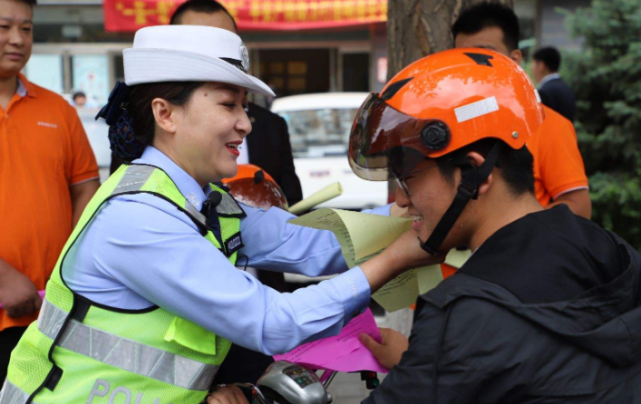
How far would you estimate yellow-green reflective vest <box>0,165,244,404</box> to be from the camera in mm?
1862

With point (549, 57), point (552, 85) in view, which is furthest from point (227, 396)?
point (549, 57)

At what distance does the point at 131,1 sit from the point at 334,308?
13.1 meters

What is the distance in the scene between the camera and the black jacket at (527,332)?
156 centimetres

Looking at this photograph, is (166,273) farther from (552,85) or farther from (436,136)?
(552,85)

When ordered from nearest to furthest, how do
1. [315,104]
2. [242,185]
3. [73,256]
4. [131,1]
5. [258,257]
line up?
[73,256] → [258,257] → [242,185] → [315,104] → [131,1]

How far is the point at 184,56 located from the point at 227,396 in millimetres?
923

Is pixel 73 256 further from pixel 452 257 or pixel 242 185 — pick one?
pixel 452 257

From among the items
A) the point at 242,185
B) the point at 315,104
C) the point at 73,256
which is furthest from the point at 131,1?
the point at 73,256

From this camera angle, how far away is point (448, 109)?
5.87ft

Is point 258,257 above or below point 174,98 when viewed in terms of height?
below

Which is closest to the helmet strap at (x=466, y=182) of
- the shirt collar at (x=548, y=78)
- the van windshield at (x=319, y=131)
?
the shirt collar at (x=548, y=78)

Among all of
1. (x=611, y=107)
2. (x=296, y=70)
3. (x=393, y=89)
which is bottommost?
(x=611, y=107)

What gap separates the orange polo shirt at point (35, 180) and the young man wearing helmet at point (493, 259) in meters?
1.80

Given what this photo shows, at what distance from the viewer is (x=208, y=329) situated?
1.83m
